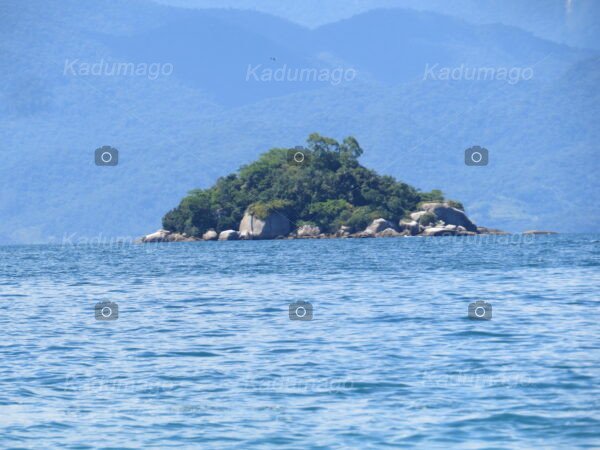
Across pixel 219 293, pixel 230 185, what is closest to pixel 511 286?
pixel 219 293

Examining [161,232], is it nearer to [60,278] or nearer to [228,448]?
[60,278]

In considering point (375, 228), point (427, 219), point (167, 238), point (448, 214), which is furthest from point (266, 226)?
point (448, 214)

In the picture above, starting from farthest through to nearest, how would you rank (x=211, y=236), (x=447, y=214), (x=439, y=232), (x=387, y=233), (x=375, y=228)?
(x=211, y=236) < (x=447, y=214) < (x=375, y=228) < (x=387, y=233) < (x=439, y=232)

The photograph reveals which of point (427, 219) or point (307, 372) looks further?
point (427, 219)

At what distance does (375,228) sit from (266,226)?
16911mm

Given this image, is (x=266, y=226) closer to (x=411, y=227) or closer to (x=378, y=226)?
(x=378, y=226)

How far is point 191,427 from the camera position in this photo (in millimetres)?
20438

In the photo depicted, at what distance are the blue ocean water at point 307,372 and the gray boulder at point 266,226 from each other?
128275 millimetres

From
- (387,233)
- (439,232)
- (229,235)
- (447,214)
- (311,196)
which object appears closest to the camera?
(439,232)

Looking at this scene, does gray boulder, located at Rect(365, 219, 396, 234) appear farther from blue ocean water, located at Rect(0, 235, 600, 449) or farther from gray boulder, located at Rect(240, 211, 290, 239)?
blue ocean water, located at Rect(0, 235, 600, 449)

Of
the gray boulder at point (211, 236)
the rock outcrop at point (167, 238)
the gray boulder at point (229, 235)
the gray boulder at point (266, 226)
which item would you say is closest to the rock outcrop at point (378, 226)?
the gray boulder at point (266, 226)

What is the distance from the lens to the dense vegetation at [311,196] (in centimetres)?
18200

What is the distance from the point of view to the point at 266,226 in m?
178

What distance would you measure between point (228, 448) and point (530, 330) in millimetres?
15665
